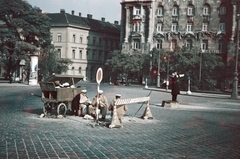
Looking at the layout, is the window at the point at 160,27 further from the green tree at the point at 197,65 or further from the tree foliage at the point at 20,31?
the tree foliage at the point at 20,31

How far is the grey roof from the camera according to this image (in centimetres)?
7719

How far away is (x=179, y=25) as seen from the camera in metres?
66.0

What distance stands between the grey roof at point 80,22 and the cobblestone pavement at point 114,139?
65.5m

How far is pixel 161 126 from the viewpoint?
39.9 ft

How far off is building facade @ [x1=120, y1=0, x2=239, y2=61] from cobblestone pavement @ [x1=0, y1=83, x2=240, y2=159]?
50.6m

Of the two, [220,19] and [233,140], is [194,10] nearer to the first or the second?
[220,19]

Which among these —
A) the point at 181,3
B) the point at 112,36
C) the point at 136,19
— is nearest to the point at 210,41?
the point at 181,3

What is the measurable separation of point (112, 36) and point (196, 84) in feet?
151

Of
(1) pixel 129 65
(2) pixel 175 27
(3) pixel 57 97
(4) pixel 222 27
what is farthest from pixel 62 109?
(2) pixel 175 27

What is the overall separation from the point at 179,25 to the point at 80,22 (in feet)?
83.2

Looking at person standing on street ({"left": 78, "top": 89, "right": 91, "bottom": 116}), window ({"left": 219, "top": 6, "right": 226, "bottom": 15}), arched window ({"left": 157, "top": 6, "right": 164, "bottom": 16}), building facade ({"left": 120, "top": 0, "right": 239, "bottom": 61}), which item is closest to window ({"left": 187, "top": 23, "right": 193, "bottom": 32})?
building facade ({"left": 120, "top": 0, "right": 239, "bottom": 61})

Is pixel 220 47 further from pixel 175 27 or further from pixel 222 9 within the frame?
pixel 175 27

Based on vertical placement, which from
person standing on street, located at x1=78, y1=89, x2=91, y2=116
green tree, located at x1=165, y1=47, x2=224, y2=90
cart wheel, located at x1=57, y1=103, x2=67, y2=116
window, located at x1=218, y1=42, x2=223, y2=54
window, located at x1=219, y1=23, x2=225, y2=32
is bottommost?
cart wheel, located at x1=57, y1=103, x2=67, y2=116

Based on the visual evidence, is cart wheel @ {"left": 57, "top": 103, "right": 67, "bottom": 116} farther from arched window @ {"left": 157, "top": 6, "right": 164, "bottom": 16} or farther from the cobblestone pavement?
arched window @ {"left": 157, "top": 6, "right": 164, "bottom": 16}
